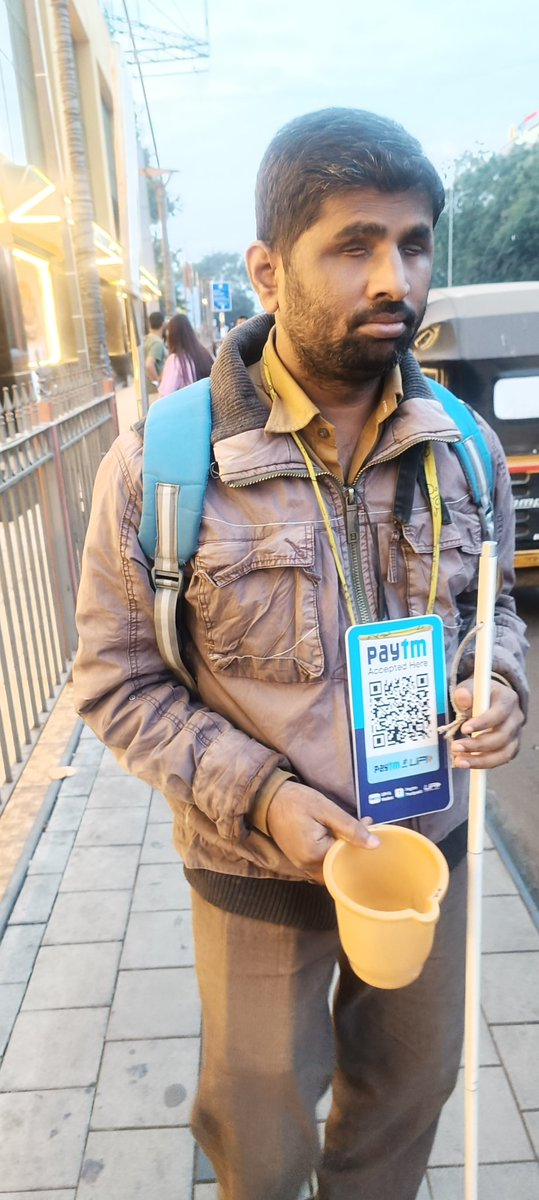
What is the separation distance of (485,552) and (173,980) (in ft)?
6.58

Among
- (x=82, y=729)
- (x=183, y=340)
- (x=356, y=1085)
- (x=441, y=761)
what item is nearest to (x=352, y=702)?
(x=441, y=761)

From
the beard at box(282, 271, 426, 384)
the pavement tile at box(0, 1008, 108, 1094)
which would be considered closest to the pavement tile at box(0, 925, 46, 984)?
the pavement tile at box(0, 1008, 108, 1094)

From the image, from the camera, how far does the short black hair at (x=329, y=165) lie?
125cm

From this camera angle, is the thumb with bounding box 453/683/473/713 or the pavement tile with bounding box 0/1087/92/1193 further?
the pavement tile with bounding box 0/1087/92/1193

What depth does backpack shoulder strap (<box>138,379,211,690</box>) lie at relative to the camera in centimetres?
136

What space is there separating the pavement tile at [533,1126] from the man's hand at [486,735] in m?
1.34

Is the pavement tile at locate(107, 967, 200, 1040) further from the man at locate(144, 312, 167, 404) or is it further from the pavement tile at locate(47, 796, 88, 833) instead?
the man at locate(144, 312, 167, 404)

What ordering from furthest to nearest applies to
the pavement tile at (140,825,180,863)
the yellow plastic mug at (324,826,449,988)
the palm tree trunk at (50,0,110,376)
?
the palm tree trunk at (50,0,110,376), the pavement tile at (140,825,180,863), the yellow plastic mug at (324,826,449,988)

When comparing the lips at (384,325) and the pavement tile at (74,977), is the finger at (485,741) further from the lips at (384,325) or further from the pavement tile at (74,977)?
the pavement tile at (74,977)

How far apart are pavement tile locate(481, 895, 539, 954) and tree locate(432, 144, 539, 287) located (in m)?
39.6

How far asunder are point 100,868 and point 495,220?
50481mm

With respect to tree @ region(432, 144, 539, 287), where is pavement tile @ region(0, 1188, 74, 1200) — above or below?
below

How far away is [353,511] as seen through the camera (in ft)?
4.67

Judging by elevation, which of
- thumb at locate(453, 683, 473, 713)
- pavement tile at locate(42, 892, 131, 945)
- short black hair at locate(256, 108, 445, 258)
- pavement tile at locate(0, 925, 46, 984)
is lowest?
pavement tile at locate(42, 892, 131, 945)
